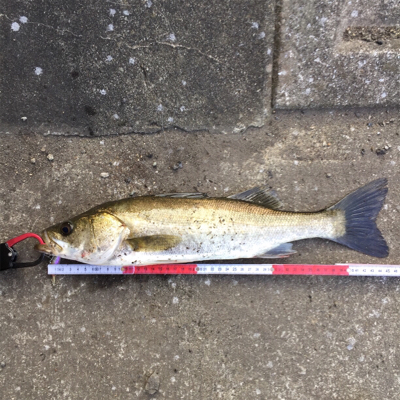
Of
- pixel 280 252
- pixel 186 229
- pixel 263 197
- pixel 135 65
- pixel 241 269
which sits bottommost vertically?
pixel 241 269

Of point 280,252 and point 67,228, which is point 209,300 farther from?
point 67,228

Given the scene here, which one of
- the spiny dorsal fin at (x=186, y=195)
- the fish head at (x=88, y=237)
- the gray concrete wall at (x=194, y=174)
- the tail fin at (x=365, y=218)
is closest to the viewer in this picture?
the fish head at (x=88, y=237)

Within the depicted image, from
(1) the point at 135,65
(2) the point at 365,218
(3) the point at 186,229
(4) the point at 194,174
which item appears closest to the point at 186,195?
(3) the point at 186,229

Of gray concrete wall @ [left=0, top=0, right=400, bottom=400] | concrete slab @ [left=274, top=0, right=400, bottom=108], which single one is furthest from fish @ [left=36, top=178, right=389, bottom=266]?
concrete slab @ [left=274, top=0, right=400, bottom=108]

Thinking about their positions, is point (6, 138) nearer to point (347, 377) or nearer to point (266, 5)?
point (266, 5)

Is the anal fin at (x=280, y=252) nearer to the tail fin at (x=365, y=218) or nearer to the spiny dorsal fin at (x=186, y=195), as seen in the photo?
the tail fin at (x=365, y=218)

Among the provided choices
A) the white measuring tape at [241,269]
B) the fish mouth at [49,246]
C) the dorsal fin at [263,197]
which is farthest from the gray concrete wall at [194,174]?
the fish mouth at [49,246]

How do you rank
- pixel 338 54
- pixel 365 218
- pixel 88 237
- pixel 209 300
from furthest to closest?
pixel 209 300
pixel 338 54
pixel 365 218
pixel 88 237
